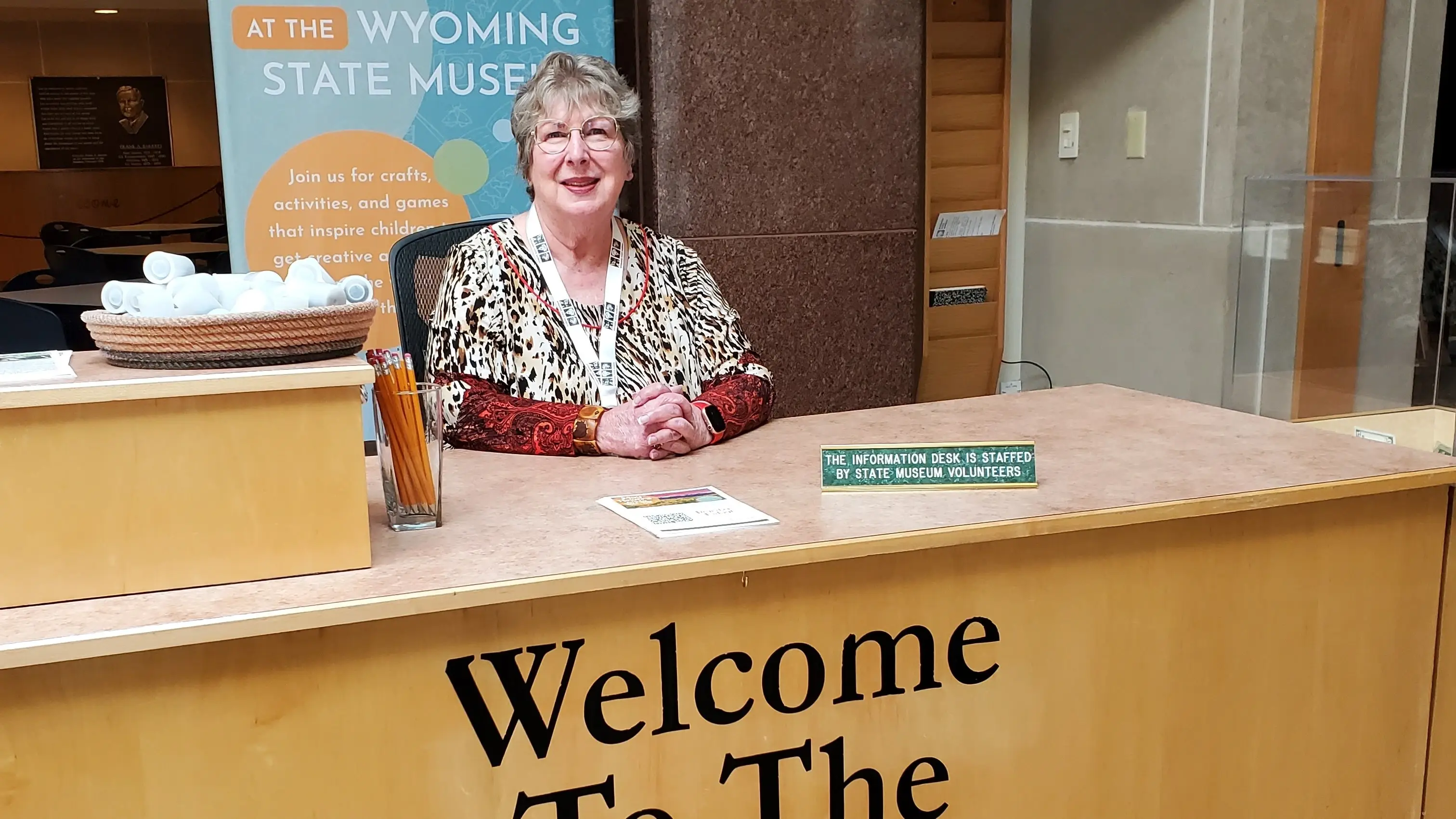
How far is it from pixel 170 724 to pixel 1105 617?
1119mm

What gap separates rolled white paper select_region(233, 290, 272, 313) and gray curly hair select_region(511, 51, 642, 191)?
2.99 feet

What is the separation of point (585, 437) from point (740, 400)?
0.30 metres

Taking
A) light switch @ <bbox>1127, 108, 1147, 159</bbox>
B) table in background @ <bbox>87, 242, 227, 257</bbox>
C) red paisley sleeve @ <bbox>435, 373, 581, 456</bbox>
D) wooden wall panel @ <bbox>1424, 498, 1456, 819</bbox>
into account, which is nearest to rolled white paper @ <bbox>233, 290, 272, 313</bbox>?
red paisley sleeve @ <bbox>435, 373, 581, 456</bbox>

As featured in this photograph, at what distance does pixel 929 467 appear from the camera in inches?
63.1

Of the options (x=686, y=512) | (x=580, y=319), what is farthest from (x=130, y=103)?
(x=686, y=512)

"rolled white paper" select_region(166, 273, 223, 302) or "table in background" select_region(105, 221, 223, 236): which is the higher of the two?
"rolled white paper" select_region(166, 273, 223, 302)

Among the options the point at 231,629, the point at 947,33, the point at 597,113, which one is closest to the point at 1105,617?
the point at 231,629

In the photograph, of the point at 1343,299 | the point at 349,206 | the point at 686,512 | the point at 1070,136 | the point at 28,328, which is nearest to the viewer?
the point at 686,512

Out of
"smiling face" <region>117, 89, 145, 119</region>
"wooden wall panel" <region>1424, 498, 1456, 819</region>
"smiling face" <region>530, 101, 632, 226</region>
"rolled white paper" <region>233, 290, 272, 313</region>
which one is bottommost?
"wooden wall panel" <region>1424, 498, 1456, 819</region>

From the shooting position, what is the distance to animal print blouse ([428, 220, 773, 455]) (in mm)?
1925

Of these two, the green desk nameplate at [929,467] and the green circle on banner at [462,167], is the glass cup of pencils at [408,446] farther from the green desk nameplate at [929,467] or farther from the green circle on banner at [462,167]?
the green circle on banner at [462,167]

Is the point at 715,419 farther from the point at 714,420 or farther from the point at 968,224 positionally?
the point at 968,224

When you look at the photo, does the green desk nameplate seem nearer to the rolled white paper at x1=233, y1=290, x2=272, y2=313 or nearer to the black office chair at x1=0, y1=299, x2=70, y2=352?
the rolled white paper at x1=233, y1=290, x2=272, y2=313

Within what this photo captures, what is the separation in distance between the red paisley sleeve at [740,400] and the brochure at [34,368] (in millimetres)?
971
